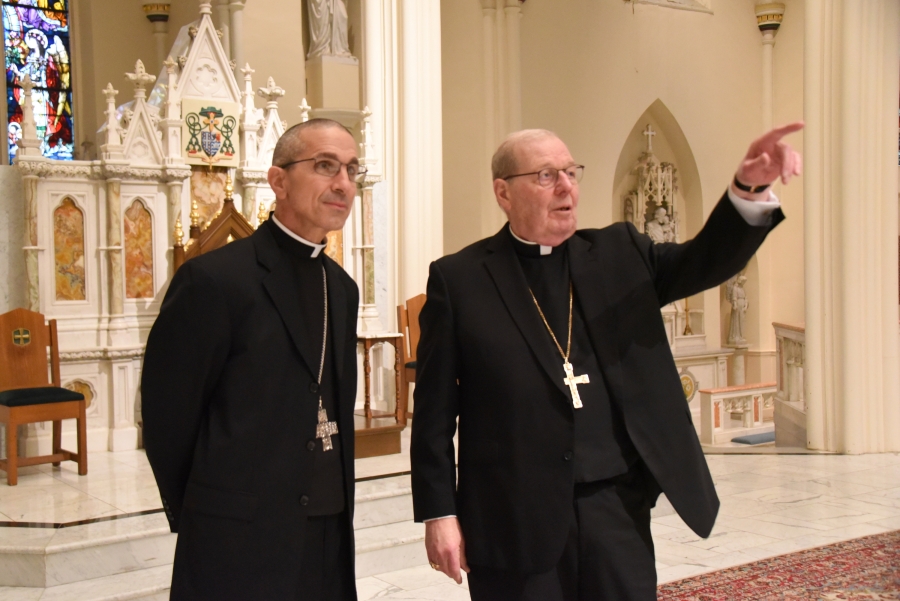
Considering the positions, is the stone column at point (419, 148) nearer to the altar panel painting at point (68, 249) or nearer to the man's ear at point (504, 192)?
the altar panel painting at point (68, 249)

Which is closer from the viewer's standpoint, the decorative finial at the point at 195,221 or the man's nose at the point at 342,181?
the man's nose at the point at 342,181

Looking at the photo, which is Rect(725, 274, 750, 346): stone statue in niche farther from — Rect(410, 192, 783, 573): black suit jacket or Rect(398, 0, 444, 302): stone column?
Rect(410, 192, 783, 573): black suit jacket

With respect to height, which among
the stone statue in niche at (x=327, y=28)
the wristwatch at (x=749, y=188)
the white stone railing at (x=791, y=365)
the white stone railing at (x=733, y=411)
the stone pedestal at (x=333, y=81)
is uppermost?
the stone statue in niche at (x=327, y=28)

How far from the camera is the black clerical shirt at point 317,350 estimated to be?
223cm

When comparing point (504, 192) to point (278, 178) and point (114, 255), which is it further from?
point (114, 255)

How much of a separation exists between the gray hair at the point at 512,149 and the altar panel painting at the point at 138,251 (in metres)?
4.92

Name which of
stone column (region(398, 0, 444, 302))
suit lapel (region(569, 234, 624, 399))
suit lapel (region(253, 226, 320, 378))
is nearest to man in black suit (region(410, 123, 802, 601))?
suit lapel (region(569, 234, 624, 399))

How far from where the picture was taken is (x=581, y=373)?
7.32 feet

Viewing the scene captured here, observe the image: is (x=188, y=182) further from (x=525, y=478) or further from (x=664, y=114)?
(x=664, y=114)

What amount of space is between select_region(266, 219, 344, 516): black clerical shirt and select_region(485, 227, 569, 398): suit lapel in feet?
1.45

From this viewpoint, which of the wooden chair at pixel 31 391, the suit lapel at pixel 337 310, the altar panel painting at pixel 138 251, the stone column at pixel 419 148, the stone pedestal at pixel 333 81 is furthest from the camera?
the stone pedestal at pixel 333 81

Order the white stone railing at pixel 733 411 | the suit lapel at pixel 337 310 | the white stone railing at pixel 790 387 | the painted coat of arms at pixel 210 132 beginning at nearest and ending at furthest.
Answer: the suit lapel at pixel 337 310 → the painted coat of arms at pixel 210 132 → the white stone railing at pixel 790 387 → the white stone railing at pixel 733 411

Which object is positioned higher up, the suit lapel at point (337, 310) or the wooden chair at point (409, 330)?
the suit lapel at point (337, 310)

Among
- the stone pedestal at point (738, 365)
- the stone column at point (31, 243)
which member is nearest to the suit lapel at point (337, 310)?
the stone column at point (31, 243)
